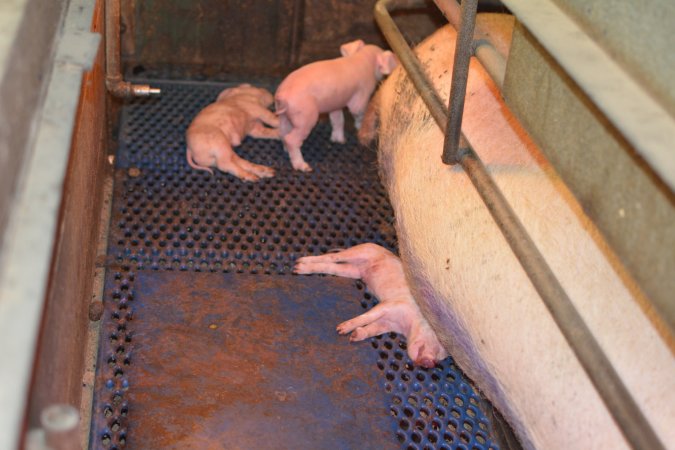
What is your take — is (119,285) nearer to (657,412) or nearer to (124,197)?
(124,197)

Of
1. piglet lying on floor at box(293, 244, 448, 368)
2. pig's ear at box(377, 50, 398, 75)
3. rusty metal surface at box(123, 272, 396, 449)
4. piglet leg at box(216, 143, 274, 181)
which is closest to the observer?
rusty metal surface at box(123, 272, 396, 449)

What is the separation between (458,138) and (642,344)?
0.52 m

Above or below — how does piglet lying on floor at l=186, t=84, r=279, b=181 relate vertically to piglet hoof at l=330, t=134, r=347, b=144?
above

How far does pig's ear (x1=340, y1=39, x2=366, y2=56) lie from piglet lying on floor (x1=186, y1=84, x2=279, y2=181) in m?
0.29

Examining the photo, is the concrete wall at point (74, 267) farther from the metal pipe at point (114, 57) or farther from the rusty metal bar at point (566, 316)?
the rusty metal bar at point (566, 316)

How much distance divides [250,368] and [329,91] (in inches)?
37.8

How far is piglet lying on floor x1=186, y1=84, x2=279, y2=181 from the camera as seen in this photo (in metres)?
2.33

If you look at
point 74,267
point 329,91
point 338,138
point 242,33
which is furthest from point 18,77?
point 242,33

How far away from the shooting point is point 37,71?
3.30ft

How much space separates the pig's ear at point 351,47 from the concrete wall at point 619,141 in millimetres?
1399

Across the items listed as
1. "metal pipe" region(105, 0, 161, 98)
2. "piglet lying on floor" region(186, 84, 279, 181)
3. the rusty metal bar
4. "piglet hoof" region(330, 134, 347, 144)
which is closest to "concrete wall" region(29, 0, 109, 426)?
"metal pipe" region(105, 0, 161, 98)

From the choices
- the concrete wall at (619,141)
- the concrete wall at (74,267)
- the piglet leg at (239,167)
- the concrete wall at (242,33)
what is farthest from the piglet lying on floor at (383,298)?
the concrete wall at (242,33)

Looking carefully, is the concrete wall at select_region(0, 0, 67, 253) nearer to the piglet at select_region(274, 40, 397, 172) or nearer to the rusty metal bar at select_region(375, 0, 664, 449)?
the rusty metal bar at select_region(375, 0, 664, 449)

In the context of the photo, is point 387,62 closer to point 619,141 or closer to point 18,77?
point 619,141
